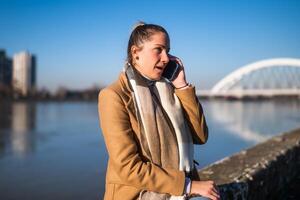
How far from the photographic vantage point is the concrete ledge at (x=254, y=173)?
9.29ft

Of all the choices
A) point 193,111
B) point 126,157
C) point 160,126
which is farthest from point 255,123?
point 126,157

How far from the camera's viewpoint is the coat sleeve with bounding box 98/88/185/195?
1445 millimetres

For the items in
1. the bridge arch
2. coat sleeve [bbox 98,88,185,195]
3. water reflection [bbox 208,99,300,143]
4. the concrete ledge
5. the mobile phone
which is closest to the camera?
coat sleeve [bbox 98,88,185,195]

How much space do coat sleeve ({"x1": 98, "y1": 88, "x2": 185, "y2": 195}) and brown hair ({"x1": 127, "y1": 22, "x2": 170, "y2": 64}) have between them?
25 cm

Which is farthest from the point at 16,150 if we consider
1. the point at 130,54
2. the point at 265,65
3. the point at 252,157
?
the point at 265,65

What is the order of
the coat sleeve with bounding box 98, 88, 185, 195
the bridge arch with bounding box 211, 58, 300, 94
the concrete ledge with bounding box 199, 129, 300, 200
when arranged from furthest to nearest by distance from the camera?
the bridge arch with bounding box 211, 58, 300, 94 → the concrete ledge with bounding box 199, 129, 300, 200 → the coat sleeve with bounding box 98, 88, 185, 195

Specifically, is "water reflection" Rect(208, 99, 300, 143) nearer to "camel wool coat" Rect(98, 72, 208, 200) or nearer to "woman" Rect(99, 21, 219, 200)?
"woman" Rect(99, 21, 219, 200)

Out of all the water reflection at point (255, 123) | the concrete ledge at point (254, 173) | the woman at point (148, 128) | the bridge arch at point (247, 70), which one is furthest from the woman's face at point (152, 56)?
the bridge arch at point (247, 70)

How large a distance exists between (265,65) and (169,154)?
217ft

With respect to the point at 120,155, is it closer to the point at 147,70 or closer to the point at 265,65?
the point at 147,70

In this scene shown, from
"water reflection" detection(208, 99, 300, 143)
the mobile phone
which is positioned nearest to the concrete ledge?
the mobile phone

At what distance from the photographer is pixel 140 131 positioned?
1.51 metres

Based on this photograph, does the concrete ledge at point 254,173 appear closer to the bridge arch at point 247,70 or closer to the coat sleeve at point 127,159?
the coat sleeve at point 127,159

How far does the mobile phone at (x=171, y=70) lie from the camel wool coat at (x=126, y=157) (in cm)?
22
